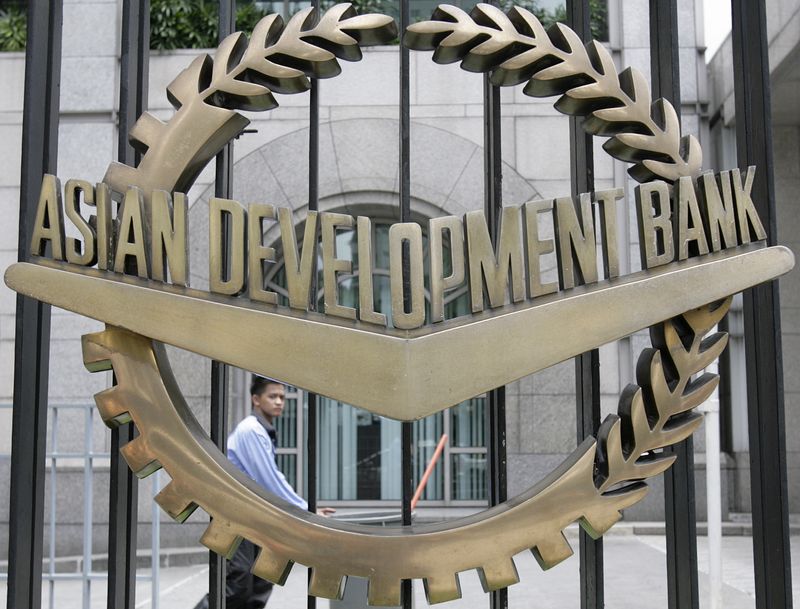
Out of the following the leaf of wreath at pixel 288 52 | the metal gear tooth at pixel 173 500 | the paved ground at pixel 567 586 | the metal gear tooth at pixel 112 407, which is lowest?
the paved ground at pixel 567 586

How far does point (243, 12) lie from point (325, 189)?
1862 millimetres

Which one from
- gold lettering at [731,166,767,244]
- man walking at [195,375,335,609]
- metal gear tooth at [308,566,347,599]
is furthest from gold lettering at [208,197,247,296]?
man walking at [195,375,335,609]

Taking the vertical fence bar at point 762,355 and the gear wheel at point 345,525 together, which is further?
the vertical fence bar at point 762,355

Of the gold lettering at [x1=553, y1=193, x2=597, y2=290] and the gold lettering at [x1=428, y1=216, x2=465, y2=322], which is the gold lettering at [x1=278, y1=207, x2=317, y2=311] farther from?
the gold lettering at [x1=553, y1=193, x2=597, y2=290]

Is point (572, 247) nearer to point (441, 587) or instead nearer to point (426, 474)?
point (441, 587)

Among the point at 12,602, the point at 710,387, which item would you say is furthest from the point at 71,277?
the point at 710,387

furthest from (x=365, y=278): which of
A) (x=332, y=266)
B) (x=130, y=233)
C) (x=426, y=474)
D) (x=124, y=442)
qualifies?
(x=426, y=474)

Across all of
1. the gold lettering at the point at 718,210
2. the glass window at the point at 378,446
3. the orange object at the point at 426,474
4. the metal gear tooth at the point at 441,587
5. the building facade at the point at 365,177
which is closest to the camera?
the metal gear tooth at the point at 441,587

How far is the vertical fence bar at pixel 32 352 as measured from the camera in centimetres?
196

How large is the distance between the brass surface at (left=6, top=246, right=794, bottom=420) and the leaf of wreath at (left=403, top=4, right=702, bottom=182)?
11.1 inches

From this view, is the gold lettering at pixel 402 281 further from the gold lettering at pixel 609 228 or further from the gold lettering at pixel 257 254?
the gold lettering at pixel 609 228

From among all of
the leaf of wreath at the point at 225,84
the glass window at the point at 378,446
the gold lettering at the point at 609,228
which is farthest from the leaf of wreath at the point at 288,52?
the glass window at the point at 378,446

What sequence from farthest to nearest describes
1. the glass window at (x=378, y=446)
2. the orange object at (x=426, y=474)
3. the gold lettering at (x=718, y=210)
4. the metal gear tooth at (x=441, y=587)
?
the glass window at (x=378, y=446) → the orange object at (x=426, y=474) → the gold lettering at (x=718, y=210) → the metal gear tooth at (x=441, y=587)

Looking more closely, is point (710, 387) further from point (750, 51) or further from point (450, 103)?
point (450, 103)
